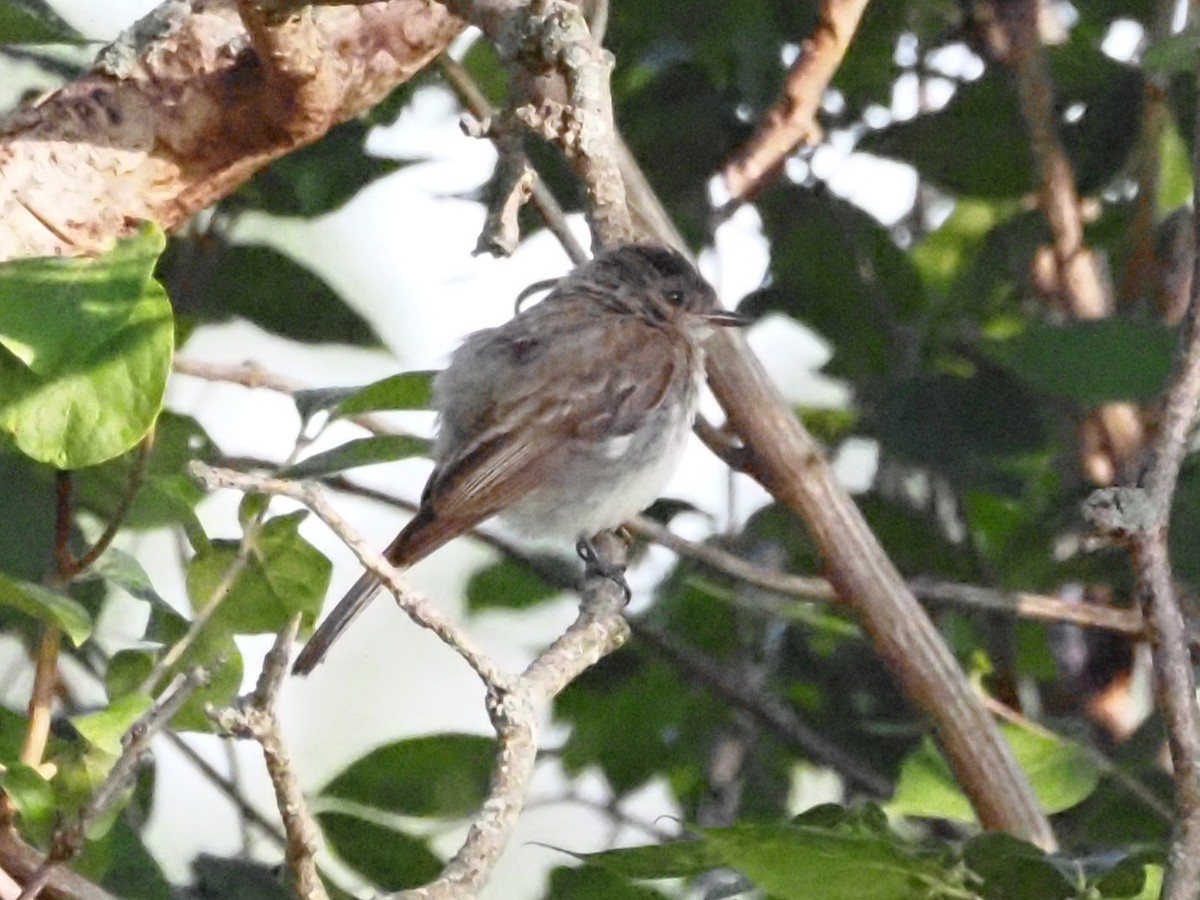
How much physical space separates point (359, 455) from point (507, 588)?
5.07 ft

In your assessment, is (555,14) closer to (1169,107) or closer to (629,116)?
(629,116)

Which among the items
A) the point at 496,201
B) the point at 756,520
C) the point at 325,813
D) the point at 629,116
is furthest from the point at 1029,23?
the point at 325,813

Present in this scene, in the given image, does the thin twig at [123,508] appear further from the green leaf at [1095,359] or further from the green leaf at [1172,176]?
the green leaf at [1172,176]

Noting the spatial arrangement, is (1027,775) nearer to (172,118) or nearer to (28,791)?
(28,791)

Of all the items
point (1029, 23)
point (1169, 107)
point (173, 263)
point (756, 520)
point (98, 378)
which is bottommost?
point (98, 378)

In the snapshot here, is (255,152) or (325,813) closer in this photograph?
(255,152)

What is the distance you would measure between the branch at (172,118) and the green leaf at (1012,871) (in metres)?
1.50

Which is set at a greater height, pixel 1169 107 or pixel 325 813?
pixel 1169 107

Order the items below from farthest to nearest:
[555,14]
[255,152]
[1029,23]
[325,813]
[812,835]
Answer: [1029,23] < [325,813] < [255,152] < [555,14] < [812,835]

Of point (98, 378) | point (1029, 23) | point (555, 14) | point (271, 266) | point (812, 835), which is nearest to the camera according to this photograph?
point (812, 835)

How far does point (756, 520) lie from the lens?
4.27 m

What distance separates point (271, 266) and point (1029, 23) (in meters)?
1.72

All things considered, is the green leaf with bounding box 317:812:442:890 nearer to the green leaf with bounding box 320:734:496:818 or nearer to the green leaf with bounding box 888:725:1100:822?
the green leaf with bounding box 320:734:496:818

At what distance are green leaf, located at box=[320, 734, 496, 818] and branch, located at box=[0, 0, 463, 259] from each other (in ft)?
3.25
